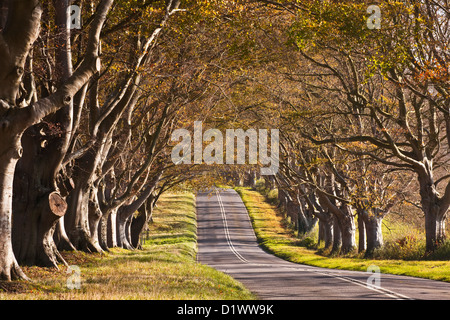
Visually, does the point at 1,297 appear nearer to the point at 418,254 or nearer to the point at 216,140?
the point at 418,254

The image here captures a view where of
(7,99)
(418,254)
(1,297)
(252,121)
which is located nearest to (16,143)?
(7,99)

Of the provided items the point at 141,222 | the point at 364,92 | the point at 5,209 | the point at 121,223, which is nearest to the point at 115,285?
the point at 5,209

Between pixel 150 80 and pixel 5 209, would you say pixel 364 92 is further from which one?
pixel 5 209

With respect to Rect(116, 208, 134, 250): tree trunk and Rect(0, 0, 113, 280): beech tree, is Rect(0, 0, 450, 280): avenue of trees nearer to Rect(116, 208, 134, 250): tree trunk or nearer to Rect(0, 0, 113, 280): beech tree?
Rect(0, 0, 113, 280): beech tree

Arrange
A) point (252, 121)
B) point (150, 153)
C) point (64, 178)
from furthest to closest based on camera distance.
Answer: point (252, 121)
point (150, 153)
point (64, 178)

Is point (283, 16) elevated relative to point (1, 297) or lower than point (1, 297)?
elevated

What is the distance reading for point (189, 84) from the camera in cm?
2241

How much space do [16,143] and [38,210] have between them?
4046 mm

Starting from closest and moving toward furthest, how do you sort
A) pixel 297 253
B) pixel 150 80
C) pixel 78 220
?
pixel 78 220 < pixel 150 80 < pixel 297 253

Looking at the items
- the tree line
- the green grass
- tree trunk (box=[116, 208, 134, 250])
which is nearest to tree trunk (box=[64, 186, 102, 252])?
the tree line

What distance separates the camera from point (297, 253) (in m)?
43.0

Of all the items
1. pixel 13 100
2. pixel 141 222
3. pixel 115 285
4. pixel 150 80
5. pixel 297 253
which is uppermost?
pixel 150 80

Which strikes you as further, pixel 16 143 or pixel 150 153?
pixel 150 153
